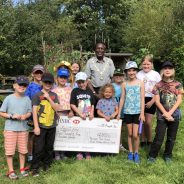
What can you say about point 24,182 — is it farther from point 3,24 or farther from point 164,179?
point 3,24

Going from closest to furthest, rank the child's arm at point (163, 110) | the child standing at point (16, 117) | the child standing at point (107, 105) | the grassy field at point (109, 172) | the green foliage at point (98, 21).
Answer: the grassy field at point (109, 172), the child standing at point (16, 117), the child's arm at point (163, 110), the child standing at point (107, 105), the green foliage at point (98, 21)

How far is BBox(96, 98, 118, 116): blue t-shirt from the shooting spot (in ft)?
20.6

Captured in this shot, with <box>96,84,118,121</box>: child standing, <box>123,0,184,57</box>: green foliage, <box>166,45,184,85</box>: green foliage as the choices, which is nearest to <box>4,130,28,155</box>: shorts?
<box>96,84,118,121</box>: child standing

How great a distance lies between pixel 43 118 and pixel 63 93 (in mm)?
802

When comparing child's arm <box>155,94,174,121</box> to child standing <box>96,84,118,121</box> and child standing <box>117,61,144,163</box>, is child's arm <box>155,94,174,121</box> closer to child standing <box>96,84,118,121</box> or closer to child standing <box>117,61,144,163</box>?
child standing <box>117,61,144,163</box>

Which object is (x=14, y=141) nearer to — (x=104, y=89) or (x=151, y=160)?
(x=104, y=89)

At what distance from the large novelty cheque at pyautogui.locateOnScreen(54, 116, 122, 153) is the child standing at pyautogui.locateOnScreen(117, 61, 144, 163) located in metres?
0.29

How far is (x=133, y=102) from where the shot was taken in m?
5.98

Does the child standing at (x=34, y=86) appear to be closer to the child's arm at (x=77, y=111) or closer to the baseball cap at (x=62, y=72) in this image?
the baseball cap at (x=62, y=72)

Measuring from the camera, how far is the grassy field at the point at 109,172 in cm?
519

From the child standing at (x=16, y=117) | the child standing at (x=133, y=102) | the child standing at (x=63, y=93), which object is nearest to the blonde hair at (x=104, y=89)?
the child standing at (x=133, y=102)

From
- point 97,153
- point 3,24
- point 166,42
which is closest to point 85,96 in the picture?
point 97,153

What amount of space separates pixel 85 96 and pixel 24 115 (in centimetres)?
123

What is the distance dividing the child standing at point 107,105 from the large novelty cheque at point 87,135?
5.9 inches
